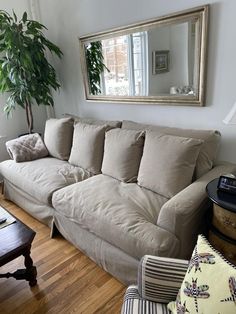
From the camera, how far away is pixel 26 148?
2.78 m

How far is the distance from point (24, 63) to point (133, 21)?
1238 mm

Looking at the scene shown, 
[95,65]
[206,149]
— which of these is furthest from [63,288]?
[95,65]

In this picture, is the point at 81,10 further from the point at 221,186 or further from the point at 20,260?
the point at 20,260

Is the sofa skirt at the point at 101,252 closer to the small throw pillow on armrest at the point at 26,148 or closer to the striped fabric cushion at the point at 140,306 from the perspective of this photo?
the striped fabric cushion at the point at 140,306

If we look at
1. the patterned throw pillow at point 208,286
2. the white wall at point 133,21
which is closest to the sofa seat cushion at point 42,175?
the white wall at point 133,21

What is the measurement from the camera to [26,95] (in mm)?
2855

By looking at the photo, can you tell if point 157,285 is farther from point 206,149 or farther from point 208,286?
point 206,149

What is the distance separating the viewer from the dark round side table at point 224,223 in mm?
1297

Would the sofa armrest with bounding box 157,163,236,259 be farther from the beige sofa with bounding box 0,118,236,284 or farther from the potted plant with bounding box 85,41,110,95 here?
the potted plant with bounding box 85,41,110,95

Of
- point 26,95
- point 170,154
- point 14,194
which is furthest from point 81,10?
point 14,194

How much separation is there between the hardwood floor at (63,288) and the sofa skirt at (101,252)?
7cm

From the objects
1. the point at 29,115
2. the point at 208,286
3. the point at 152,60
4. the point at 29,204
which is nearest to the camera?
the point at 208,286

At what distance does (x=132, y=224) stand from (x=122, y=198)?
0.32 m

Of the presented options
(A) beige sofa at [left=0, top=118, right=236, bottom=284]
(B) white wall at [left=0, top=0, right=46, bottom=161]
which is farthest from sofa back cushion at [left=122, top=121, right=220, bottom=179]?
(B) white wall at [left=0, top=0, right=46, bottom=161]
